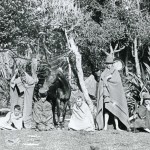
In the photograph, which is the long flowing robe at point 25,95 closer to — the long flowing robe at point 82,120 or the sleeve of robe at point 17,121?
the sleeve of robe at point 17,121

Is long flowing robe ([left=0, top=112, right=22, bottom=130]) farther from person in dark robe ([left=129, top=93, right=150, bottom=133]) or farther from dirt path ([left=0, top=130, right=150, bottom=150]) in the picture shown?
person in dark robe ([left=129, top=93, right=150, bottom=133])

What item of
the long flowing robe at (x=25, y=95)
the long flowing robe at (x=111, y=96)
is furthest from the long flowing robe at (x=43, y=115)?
the long flowing robe at (x=111, y=96)

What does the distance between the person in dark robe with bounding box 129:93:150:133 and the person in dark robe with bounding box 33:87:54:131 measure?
91.4 inches

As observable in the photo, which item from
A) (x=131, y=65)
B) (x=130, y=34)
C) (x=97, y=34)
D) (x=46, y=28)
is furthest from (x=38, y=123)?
(x=131, y=65)

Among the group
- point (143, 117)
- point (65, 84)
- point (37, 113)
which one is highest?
point (65, 84)

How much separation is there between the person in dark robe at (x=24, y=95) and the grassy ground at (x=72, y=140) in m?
0.89

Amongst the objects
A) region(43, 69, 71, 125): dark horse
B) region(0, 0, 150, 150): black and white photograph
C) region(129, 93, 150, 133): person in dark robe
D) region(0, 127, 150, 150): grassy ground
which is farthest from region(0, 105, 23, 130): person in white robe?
region(129, 93, 150, 133): person in dark robe

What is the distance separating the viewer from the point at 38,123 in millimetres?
11344

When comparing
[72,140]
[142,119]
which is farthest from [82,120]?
[72,140]

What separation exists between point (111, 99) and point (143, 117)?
996 mm

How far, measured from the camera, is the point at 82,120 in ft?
37.4

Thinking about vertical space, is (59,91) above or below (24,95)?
above

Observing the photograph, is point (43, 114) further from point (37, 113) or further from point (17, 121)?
point (17, 121)

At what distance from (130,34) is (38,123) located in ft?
60.2
